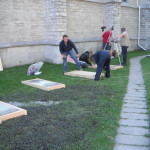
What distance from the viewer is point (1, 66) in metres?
11.6

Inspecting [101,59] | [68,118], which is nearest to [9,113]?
[68,118]

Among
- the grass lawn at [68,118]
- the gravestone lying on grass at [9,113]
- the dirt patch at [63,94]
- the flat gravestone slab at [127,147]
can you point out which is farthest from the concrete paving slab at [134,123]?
Answer: the gravestone lying on grass at [9,113]

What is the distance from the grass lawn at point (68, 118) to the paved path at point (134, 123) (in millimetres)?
147

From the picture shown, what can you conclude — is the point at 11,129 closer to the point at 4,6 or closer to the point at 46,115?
the point at 46,115

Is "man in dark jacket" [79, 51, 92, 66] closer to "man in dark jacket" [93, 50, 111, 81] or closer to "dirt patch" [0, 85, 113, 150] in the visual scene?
"man in dark jacket" [93, 50, 111, 81]

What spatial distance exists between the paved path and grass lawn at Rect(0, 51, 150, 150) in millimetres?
147

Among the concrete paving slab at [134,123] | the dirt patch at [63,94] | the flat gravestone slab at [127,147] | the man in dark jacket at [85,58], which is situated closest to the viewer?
the flat gravestone slab at [127,147]

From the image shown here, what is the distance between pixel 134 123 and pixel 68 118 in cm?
136

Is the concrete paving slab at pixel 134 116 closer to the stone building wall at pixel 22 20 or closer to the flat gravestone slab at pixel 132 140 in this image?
the flat gravestone slab at pixel 132 140

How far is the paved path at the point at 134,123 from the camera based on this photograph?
4055mm

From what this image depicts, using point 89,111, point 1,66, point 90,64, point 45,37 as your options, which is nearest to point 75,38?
point 45,37

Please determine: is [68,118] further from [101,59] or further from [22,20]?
[22,20]

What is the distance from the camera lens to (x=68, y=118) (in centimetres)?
511

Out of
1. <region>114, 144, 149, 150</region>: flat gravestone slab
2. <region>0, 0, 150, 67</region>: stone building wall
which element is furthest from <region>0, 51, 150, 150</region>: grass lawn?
<region>0, 0, 150, 67</region>: stone building wall
